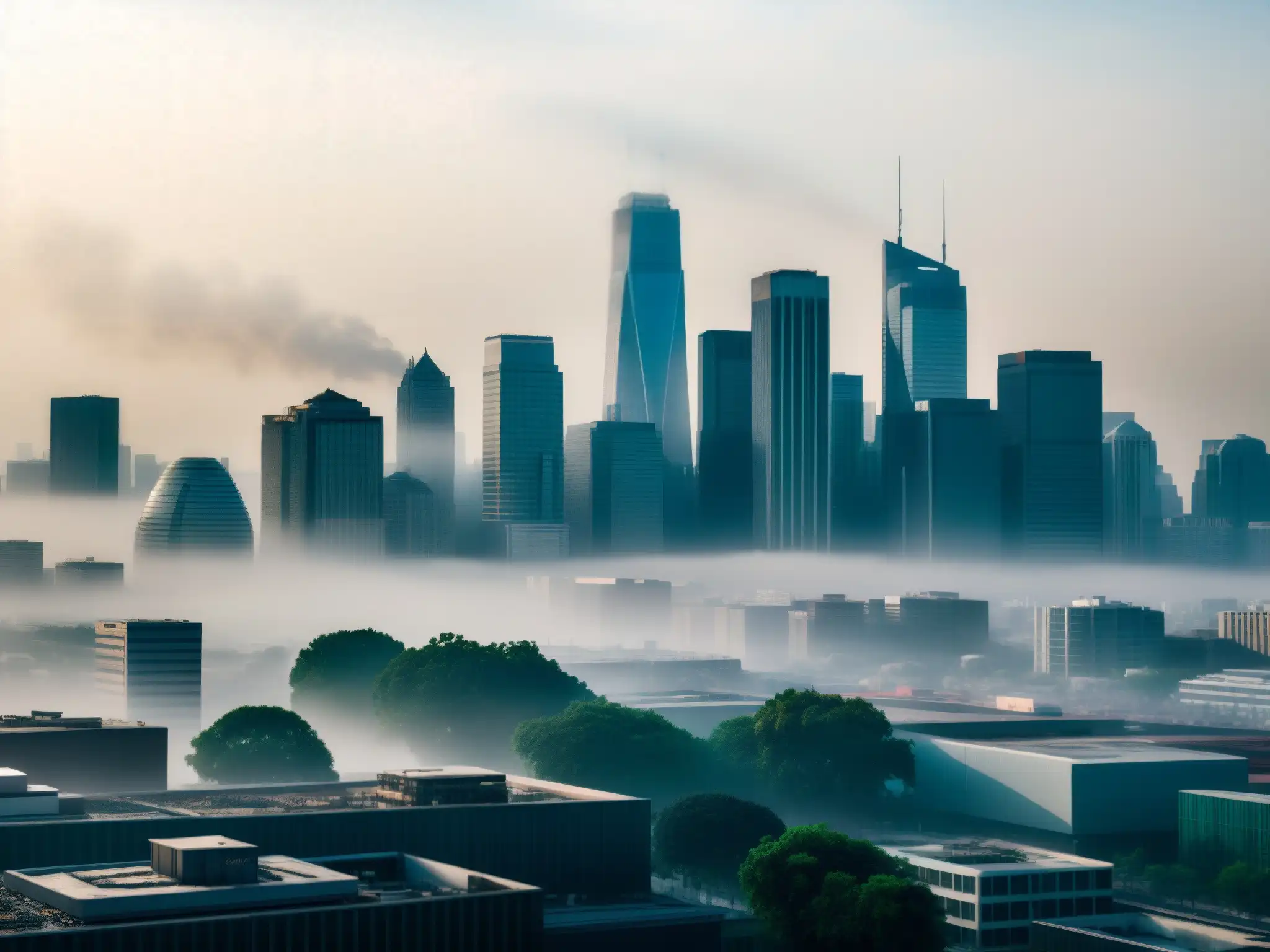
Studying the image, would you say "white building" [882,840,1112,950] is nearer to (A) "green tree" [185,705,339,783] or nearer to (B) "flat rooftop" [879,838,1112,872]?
(B) "flat rooftop" [879,838,1112,872]

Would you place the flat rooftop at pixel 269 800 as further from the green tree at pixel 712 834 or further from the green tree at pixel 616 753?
the green tree at pixel 616 753

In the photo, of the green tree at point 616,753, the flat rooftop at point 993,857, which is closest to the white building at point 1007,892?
the flat rooftop at point 993,857

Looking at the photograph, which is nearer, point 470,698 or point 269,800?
point 269,800

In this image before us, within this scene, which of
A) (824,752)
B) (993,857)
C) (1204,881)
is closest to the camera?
(993,857)

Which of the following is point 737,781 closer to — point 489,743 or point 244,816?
point 489,743

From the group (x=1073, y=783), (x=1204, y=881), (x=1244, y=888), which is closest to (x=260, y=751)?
(x=1073, y=783)

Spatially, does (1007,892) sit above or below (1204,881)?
above

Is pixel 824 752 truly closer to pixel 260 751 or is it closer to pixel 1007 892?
pixel 1007 892

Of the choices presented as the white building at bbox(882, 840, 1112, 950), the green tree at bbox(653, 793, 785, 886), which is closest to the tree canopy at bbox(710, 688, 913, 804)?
the green tree at bbox(653, 793, 785, 886)
